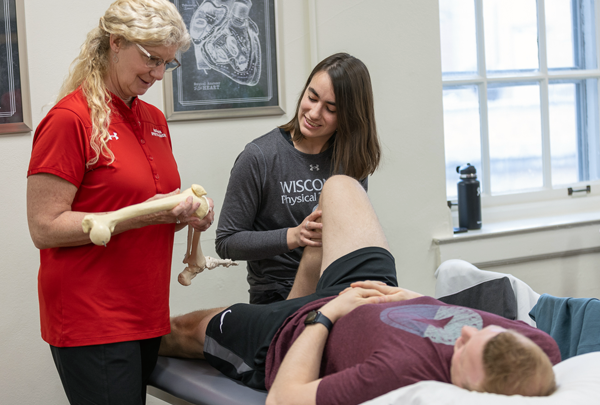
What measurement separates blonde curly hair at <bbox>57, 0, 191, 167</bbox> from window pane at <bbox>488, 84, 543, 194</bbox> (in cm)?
232

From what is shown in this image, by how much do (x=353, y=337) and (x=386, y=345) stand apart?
14 cm

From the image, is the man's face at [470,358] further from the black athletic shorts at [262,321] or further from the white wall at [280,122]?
the white wall at [280,122]

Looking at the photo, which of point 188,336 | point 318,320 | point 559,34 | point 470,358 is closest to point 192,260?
point 188,336

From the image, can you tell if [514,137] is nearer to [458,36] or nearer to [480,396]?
[458,36]

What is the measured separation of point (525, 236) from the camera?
2832 millimetres

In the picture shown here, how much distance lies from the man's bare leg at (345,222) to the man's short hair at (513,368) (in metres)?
0.57

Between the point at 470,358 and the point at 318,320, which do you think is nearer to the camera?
the point at 470,358

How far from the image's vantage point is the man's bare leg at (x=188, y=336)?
1684mm

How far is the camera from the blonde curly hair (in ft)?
4.21

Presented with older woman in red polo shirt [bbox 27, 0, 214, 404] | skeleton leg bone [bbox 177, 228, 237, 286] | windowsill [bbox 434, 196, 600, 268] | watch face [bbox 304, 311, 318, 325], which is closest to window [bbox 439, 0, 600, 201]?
windowsill [bbox 434, 196, 600, 268]

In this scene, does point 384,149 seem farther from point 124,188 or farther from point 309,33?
point 124,188

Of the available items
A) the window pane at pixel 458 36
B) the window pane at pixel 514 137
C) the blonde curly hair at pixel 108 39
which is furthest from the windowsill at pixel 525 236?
the blonde curly hair at pixel 108 39

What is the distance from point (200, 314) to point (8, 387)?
39.0 inches

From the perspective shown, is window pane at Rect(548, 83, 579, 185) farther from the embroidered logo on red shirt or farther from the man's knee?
the embroidered logo on red shirt
